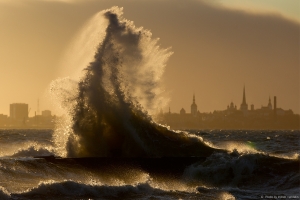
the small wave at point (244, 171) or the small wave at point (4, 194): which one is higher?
the small wave at point (244, 171)

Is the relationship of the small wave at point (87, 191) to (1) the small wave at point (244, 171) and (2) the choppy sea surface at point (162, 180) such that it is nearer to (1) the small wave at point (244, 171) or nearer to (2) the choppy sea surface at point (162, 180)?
(2) the choppy sea surface at point (162, 180)

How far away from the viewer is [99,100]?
3584 cm

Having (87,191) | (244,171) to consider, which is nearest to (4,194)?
(87,191)

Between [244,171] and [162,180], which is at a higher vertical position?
[244,171]

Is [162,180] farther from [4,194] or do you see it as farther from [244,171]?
[4,194]

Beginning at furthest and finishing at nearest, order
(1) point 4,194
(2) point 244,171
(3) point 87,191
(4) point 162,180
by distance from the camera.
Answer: (2) point 244,171
(4) point 162,180
(3) point 87,191
(1) point 4,194

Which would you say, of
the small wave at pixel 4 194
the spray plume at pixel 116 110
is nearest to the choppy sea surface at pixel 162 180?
the small wave at pixel 4 194

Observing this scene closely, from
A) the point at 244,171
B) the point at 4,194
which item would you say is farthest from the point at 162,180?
the point at 4,194

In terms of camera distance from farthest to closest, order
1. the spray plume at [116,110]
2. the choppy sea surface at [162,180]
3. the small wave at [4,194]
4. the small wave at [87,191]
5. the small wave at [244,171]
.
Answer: the spray plume at [116,110] → the small wave at [244,171] → the choppy sea surface at [162,180] → the small wave at [87,191] → the small wave at [4,194]

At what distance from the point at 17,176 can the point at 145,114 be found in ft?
36.4

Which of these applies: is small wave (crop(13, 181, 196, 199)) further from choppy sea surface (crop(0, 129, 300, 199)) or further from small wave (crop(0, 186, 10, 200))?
small wave (crop(0, 186, 10, 200))

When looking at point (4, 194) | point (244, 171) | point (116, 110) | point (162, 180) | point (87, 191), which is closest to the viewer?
point (4, 194)

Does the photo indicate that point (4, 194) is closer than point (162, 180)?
Yes

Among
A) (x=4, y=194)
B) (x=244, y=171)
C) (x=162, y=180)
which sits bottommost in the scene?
(x=4, y=194)
